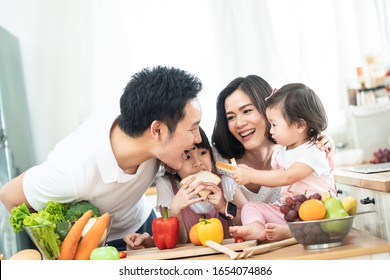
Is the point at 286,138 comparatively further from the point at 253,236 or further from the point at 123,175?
the point at 123,175

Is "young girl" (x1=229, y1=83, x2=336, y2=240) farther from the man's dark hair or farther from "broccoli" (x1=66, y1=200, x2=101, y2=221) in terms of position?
"broccoli" (x1=66, y1=200, x2=101, y2=221)

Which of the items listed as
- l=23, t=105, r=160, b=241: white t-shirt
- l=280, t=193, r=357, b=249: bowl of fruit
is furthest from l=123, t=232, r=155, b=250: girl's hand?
l=280, t=193, r=357, b=249: bowl of fruit

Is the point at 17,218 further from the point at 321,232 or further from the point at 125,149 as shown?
the point at 321,232

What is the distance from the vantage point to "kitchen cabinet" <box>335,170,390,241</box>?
1255 mm

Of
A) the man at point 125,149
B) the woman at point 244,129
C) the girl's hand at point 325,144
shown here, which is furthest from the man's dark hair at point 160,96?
the girl's hand at point 325,144

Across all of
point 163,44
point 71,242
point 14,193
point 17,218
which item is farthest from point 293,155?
point 163,44

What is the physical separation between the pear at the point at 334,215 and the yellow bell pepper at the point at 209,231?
0.28 meters

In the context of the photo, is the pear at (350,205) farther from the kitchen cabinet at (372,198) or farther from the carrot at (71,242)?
the carrot at (71,242)

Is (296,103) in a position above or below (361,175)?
above

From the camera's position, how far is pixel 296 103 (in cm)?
129

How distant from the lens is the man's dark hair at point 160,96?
1.36 metres

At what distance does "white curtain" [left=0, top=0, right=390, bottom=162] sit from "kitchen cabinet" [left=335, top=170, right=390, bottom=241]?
0.70 meters

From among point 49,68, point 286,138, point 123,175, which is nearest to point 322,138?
point 286,138

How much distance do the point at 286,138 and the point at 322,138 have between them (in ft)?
0.29
